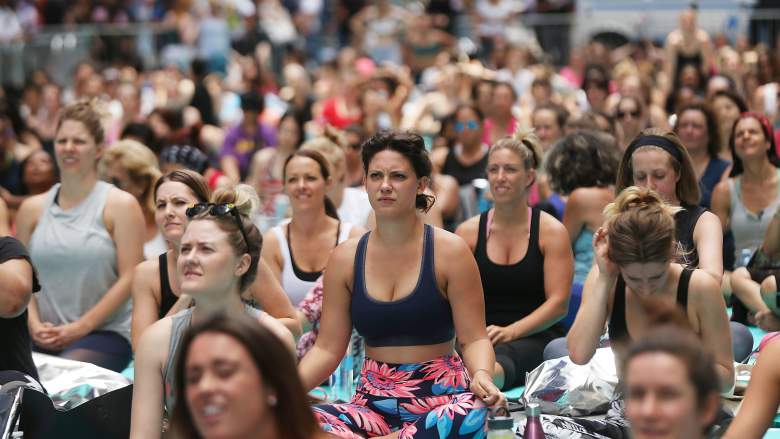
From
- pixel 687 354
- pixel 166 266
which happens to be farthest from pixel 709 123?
pixel 687 354

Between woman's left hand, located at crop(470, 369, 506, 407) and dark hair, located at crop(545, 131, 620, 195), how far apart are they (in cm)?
272

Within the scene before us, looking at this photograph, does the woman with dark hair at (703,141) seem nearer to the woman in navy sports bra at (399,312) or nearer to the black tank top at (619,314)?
the black tank top at (619,314)

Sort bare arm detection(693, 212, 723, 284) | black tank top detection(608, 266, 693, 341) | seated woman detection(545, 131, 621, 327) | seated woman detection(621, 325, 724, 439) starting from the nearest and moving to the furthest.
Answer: seated woman detection(621, 325, 724, 439) → black tank top detection(608, 266, 693, 341) → bare arm detection(693, 212, 723, 284) → seated woman detection(545, 131, 621, 327)

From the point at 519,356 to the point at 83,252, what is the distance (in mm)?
2319

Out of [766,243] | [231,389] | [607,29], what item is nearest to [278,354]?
[231,389]

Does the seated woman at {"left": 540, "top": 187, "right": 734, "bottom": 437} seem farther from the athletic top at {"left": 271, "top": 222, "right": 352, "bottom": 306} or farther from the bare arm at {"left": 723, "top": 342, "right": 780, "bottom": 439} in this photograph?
the athletic top at {"left": 271, "top": 222, "right": 352, "bottom": 306}

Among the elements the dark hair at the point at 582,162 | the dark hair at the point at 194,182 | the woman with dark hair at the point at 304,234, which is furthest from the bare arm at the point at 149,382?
the dark hair at the point at 582,162

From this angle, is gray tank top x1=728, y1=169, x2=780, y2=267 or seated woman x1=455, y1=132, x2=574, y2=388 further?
gray tank top x1=728, y1=169, x2=780, y2=267

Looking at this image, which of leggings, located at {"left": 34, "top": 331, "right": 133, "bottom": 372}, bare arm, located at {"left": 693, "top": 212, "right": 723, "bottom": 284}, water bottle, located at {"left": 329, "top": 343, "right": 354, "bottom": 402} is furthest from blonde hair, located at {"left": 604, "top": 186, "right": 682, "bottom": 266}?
leggings, located at {"left": 34, "top": 331, "right": 133, "bottom": 372}

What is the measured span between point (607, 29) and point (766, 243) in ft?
35.4

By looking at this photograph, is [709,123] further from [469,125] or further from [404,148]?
[404,148]

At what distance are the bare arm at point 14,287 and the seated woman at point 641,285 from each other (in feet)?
7.01

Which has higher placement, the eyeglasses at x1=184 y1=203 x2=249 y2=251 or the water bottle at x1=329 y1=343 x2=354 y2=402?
the eyeglasses at x1=184 y1=203 x2=249 y2=251

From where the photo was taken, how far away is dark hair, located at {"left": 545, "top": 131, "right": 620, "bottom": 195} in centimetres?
690
